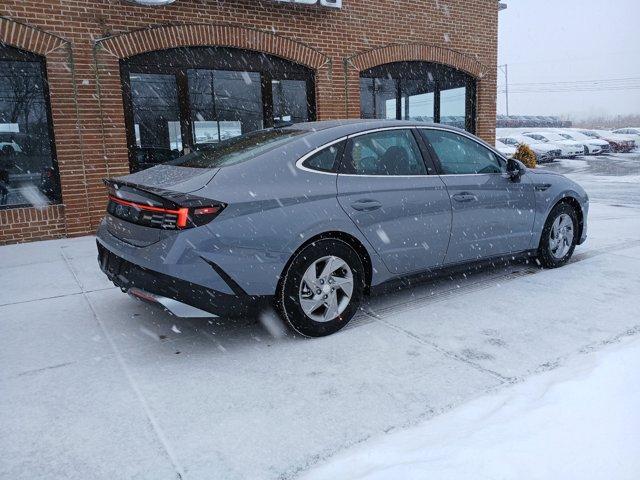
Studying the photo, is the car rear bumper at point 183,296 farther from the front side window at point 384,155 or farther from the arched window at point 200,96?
the arched window at point 200,96

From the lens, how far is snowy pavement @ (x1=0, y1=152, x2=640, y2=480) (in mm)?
2414

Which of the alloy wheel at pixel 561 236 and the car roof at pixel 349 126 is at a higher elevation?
the car roof at pixel 349 126

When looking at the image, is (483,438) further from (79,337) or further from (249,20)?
(249,20)

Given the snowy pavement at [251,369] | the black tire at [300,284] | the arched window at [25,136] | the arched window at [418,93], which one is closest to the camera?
the snowy pavement at [251,369]

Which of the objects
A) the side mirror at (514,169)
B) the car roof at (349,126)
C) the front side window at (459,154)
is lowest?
the side mirror at (514,169)

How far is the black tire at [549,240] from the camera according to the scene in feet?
17.1

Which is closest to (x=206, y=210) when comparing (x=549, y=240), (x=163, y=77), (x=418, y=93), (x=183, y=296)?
(x=183, y=296)

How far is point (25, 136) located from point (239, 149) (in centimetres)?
495

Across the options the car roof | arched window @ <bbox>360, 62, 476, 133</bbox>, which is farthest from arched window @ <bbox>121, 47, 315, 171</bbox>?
the car roof

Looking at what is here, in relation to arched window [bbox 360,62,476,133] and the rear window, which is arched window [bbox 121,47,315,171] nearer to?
arched window [bbox 360,62,476,133]

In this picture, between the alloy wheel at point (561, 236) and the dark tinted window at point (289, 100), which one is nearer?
the alloy wheel at point (561, 236)

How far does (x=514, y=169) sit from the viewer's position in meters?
4.84

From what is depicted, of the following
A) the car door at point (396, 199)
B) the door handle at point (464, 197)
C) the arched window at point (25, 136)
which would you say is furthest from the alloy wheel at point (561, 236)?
the arched window at point (25, 136)

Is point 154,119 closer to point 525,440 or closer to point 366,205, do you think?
point 366,205
